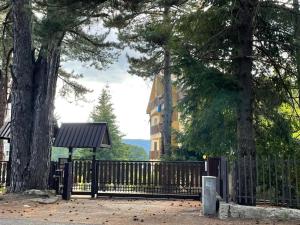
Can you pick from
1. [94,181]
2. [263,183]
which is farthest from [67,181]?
[263,183]

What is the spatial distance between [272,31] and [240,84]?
6.45ft

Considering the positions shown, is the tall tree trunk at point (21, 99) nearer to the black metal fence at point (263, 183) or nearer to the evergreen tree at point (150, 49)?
the evergreen tree at point (150, 49)

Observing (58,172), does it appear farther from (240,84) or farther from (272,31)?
(272,31)

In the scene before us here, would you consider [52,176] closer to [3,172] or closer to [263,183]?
[3,172]

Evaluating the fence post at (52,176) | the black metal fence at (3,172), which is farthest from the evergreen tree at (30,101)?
the black metal fence at (3,172)

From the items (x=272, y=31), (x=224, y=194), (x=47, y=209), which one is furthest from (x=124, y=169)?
(x=272, y=31)

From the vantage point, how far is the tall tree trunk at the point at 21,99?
543 inches

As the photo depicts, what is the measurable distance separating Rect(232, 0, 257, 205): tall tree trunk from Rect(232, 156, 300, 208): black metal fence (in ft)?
0.26

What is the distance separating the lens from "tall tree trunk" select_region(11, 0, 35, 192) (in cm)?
1379

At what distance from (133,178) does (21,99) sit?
543 centimetres

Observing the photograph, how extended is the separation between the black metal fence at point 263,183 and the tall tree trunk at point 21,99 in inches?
310

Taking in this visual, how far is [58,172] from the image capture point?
1453 centimetres

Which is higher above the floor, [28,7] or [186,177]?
[28,7]

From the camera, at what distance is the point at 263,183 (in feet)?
30.1
